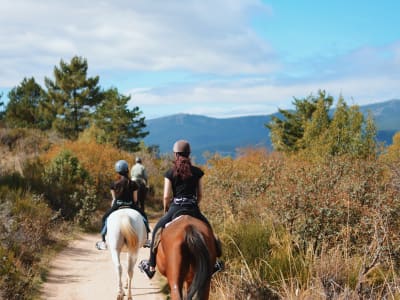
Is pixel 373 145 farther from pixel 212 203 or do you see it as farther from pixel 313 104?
pixel 313 104

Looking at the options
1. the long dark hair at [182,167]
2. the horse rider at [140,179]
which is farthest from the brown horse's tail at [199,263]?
the horse rider at [140,179]

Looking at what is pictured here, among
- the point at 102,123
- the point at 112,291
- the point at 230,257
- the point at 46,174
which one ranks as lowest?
the point at 112,291

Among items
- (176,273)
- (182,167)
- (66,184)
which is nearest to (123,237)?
(182,167)

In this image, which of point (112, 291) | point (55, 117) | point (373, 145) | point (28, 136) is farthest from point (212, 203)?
point (55, 117)

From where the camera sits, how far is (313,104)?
4597 centimetres

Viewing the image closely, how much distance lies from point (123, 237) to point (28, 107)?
46221 mm

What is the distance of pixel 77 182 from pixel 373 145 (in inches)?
432

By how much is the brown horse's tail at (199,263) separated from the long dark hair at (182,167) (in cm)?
115

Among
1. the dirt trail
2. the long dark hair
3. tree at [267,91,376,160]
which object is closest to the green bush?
the dirt trail

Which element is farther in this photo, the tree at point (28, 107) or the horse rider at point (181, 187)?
the tree at point (28, 107)

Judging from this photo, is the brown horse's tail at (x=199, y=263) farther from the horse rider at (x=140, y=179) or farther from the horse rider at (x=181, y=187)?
the horse rider at (x=140, y=179)

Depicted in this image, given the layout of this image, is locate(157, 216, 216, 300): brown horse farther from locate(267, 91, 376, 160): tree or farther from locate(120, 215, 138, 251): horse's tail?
locate(267, 91, 376, 160): tree

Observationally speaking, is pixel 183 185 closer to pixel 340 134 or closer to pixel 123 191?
pixel 123 191

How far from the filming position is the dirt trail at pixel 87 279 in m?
8.47
